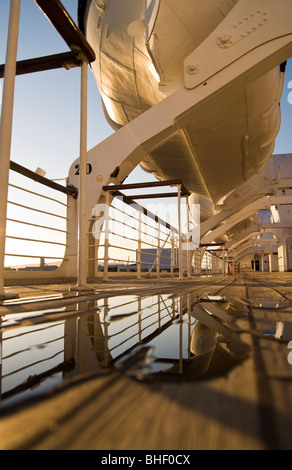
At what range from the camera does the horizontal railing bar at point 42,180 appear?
1283 mm

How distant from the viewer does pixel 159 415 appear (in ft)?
0.42

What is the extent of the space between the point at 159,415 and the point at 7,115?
937 millimetres

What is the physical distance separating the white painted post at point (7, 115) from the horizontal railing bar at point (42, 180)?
0.44m

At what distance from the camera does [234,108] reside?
3549 millimetres

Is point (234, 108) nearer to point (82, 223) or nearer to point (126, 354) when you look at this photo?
point (82, 223)

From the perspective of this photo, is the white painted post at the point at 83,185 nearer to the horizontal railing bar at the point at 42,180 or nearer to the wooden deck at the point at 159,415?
the horizontal railing bar at the point at 42,180

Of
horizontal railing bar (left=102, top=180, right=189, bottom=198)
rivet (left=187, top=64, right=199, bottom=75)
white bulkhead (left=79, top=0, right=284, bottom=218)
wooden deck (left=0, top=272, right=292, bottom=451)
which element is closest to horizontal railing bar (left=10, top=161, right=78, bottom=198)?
horizontal railing bar (left=102, top=180, right=189, bottom=198)

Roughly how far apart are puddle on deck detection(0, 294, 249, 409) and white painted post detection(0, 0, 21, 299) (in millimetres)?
464

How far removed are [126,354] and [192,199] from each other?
857cm

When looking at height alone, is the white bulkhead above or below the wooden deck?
above

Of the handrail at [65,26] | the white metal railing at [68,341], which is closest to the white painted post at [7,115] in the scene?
the handrail at [65,26]

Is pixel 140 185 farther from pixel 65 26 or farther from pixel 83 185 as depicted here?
pixel 65 26

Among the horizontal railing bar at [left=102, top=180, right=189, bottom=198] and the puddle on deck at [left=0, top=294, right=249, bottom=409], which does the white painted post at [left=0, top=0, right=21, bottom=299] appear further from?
the horizontal railing bar at [left=102, top=180, right=189, bottom=198]

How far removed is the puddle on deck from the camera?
182 mm
